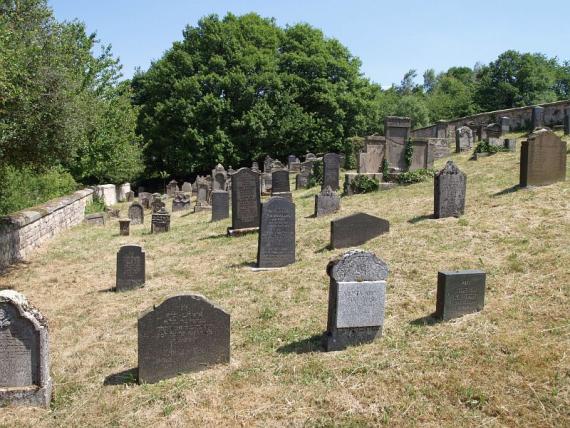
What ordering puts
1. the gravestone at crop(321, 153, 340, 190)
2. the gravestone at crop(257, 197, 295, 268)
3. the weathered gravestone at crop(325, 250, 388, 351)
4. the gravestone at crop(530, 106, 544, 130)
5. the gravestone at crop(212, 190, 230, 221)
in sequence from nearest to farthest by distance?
the weathered gravestone at crop(325, 250, 388, 351)
the gravestone at crop(257, 197, 295, 268)
the gravestone at crop(212, 190, 230, 221)
the gravestone at crop(321, 153, 340, 190)
the gravestone at crop(530, 106, 544, 130)

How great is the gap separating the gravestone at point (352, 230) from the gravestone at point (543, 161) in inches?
184

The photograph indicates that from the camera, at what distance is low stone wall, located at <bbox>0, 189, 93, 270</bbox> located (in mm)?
12836

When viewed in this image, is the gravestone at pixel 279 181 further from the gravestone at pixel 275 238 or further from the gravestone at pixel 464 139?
the gravestone at pixel 464 139

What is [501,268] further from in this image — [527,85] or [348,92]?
[527,85]

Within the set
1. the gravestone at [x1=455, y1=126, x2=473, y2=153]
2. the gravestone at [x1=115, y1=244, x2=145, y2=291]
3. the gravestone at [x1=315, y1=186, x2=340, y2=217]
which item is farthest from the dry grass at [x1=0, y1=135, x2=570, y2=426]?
the gravestone at [x1=455, y1=126, x2=473, y2=153]

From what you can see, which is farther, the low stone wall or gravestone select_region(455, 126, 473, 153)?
gravestone select_region(455, 126, 473, 153)

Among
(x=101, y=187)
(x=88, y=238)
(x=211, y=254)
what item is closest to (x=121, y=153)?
(x=101, y=187)

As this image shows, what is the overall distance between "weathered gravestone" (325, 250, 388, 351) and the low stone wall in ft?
30.9

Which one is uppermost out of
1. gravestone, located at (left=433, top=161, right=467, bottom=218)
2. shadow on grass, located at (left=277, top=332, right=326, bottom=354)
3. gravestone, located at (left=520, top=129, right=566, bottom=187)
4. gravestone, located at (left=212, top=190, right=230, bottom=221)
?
gravestone, located at (left=520, top=129, right=566, bottom=187)

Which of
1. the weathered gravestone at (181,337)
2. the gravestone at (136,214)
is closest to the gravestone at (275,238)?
the weathered gravestone at (181,337)

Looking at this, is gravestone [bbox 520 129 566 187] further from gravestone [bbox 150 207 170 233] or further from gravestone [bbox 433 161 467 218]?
gravestone [bbox 150 207 170 233]

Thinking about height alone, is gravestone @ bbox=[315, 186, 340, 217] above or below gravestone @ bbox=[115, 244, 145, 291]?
above

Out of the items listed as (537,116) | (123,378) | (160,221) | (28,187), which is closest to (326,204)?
(160,221)

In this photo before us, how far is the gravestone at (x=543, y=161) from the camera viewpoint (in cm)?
1265
